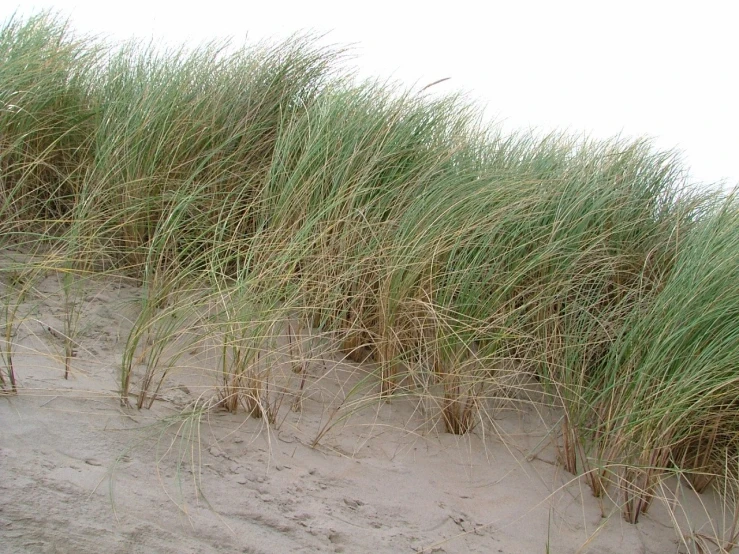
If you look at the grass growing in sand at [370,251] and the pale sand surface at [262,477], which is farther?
the grass growing in sand at [370,251]

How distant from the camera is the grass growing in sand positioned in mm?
2404

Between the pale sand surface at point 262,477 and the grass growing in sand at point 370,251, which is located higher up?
the grass growing in sand at point 370,251

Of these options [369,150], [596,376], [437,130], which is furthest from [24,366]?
[437,130]

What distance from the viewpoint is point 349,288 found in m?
2.77

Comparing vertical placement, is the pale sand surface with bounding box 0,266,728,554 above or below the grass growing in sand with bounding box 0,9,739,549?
below

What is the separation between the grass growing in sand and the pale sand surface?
0.08m

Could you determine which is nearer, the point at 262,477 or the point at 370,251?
the point at 262,477

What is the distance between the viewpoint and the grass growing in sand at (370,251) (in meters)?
2.40

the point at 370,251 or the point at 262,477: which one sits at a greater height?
the point at 370,251

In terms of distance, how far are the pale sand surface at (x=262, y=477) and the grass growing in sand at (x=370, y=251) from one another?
0.28ft

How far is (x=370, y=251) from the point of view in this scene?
2814 mm

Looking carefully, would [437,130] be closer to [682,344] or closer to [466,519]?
[682,344]

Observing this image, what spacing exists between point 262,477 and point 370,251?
41.4 inches

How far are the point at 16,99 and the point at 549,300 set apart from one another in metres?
2.64
